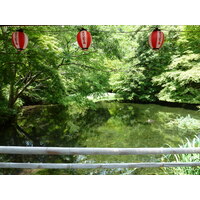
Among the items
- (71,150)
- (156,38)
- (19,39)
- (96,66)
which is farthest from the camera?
(96,66)

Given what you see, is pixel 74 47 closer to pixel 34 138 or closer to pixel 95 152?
pixel 34 138

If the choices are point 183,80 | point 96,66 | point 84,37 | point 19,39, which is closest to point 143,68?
point 183,80

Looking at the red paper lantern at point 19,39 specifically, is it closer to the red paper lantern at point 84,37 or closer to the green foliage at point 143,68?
the red paper lantern at point 84,37

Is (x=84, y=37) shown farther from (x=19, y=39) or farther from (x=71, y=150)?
(x=71, y=150)

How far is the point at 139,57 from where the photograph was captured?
920 centimetres

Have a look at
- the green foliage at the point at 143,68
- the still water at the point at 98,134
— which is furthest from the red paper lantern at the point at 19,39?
the green foliage at the point at 143,68

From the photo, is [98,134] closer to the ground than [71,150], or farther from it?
closer to the ground

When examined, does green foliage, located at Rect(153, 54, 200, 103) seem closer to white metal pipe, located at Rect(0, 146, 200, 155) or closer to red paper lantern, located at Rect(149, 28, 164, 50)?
red paper lantern, located at Rect(149, 28, 164, 50)

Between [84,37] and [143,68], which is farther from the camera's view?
[143,68]

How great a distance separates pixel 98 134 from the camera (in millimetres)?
5227

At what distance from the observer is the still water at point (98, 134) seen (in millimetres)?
3449

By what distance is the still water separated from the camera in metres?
3.45

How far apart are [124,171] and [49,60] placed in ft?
9.60
